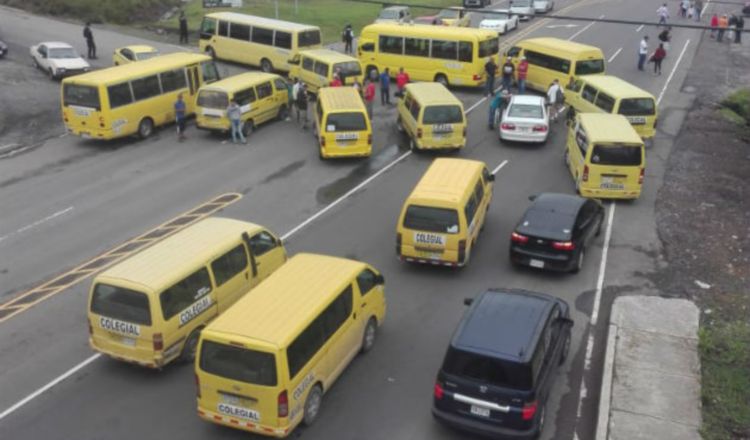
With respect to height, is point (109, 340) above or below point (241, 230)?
below

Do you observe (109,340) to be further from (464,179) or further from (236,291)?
(464,179)

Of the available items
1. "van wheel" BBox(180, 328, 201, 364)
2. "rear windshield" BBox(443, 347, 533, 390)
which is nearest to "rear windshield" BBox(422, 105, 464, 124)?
"van wheel" BBox(180, 328, 201, 364)

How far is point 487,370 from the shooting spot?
11789 millimetres

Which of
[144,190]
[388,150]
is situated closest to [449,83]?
[388,150]

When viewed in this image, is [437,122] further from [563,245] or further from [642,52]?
[642,52]

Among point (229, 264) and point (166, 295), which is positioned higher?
point (166, 295)

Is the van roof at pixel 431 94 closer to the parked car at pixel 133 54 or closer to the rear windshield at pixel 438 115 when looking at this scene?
the rear windshield at pixel 438 115

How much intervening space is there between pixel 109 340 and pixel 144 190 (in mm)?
10977

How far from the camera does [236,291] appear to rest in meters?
15.3

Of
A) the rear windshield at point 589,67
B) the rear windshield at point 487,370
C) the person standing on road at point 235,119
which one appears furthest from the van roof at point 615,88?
the rear windshield at point 487,370

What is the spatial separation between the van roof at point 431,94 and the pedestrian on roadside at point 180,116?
330 inches

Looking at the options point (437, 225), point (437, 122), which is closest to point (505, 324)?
point (437, 225)

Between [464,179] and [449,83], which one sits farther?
[449,83]

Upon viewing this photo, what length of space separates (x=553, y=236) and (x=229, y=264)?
24.7 feet
